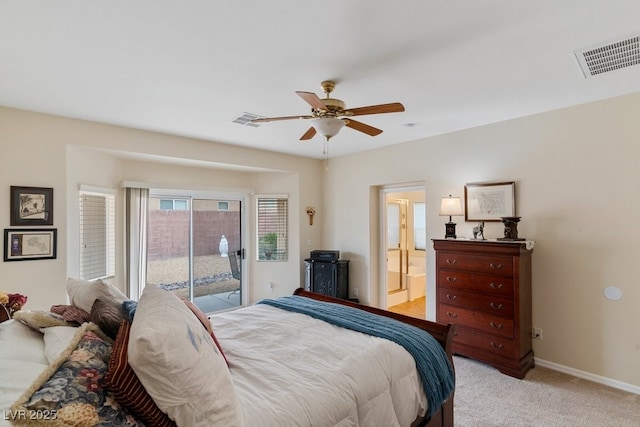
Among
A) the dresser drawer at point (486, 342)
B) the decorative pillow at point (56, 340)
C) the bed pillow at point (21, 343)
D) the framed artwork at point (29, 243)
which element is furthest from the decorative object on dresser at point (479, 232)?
the framed artwork at point (29, 243)

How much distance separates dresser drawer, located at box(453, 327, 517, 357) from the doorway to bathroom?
191 centimetres

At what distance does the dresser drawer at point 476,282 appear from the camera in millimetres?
3205

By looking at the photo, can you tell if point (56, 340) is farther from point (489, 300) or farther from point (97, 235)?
point (489, 300)

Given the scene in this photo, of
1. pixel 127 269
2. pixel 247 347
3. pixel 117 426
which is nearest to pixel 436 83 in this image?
pixel 247 347

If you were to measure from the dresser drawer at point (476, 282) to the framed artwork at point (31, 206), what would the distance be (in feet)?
13.9

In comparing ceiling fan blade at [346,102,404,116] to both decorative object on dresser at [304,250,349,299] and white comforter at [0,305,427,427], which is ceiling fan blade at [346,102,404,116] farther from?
decorative object on dresser at [304,250,349,299]

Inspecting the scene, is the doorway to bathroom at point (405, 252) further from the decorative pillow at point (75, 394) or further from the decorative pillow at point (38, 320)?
the decorative pillow at point (75, 394)

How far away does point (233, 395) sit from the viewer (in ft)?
4.12

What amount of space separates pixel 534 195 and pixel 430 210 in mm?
1224

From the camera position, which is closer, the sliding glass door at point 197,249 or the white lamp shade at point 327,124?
the white lamp shade at point 327,124

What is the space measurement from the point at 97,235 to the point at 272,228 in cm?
258

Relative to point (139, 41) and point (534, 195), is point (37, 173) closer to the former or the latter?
point (139, 41)

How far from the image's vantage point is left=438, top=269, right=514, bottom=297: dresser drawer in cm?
321

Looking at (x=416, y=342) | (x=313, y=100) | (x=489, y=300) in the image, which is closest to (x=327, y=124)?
(x=313, y=100)
